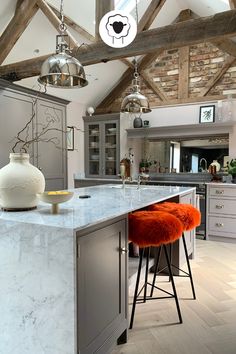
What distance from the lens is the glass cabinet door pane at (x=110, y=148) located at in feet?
18.8

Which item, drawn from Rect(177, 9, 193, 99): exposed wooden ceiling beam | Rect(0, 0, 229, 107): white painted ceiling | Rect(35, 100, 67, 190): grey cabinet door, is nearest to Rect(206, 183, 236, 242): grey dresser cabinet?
Rect(177, 9, 193, 99): exposed wooden ceiling beam

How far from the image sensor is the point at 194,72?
5.25 meters

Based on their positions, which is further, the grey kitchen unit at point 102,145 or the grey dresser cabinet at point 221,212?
the grey kitchen unit at point 102,145

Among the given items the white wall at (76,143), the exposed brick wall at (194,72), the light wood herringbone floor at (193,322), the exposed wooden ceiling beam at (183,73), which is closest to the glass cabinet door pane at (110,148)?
the white wall at (76,143)

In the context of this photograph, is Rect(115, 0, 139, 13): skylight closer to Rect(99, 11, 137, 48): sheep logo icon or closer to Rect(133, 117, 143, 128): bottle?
Rect(133, 117, 143, 128): bottle

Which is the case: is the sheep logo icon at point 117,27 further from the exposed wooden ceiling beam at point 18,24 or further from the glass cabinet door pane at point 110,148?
the glass cabinet door pane at point 110,148

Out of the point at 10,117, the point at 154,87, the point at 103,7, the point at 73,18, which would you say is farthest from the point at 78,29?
the point at 154,87

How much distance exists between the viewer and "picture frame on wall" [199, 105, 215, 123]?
4996 mm

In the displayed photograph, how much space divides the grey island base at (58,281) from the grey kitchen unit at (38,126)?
2.35 m

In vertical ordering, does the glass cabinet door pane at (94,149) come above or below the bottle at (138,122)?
below

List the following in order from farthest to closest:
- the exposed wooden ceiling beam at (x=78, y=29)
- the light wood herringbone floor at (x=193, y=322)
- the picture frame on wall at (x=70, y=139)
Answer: the picture frame on wall at (x=70, y=139)
the exposed wooden ceiling beam at (x=78, y=29)
the light wood herringbone floor at (x=193, y=322)

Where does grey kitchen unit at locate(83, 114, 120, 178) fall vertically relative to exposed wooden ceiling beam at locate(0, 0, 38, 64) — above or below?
below

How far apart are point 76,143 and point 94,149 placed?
40 centimetres

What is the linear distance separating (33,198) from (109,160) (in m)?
4.16
